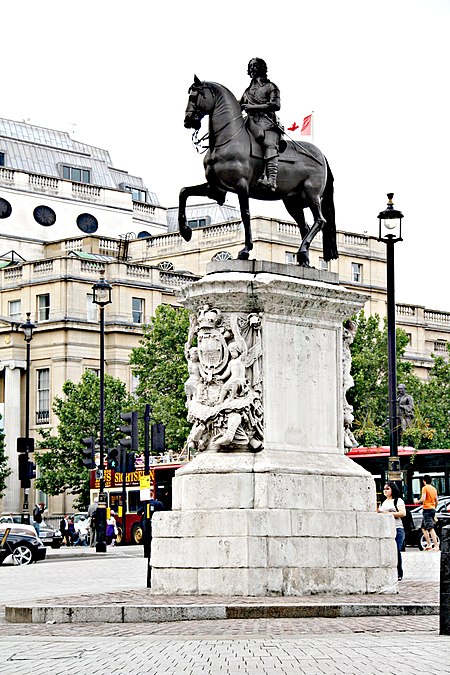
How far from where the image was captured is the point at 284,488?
18.6 m

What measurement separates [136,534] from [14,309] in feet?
101

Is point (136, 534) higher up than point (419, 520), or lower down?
lower down

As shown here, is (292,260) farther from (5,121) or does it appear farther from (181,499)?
Answer: (181,499)

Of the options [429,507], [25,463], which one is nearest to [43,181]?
[25,463]

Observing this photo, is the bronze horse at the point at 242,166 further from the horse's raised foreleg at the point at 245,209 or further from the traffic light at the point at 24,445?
the traffic light at the point at 24,445

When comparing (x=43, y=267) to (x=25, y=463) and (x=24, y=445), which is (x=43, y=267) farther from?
(x=24, y=445)

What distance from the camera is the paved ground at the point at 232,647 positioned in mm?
11625

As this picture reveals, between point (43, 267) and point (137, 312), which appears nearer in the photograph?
point (43, 267)

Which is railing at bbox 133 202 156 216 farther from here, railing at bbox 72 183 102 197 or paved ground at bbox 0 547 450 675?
paved ground at bbox 0 547 450 675

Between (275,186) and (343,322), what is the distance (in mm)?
2194

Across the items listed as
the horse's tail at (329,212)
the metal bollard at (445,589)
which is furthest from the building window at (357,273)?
the metal bollard at (445,589)

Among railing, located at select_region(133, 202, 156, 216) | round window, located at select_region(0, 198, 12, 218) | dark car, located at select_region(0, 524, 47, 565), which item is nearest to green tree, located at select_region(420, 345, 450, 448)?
round window, located at select_region(0, 198, 12, 218)

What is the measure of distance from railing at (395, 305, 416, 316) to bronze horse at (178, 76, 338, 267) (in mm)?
77410

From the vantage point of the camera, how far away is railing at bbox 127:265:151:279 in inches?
3359
